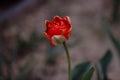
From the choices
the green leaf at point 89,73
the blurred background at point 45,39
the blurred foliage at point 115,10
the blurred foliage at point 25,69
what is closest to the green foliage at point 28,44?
the blurred background at point 45,39

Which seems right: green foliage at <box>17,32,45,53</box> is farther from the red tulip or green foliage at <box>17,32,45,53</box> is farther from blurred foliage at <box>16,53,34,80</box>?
the red tulip

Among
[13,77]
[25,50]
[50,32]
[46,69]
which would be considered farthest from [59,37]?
[25,50]

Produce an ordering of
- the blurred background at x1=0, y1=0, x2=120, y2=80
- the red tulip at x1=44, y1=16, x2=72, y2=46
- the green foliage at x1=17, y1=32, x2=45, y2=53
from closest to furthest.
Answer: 1. the red tulip at x1=44, y1=16, x2=72, y2=46
2. the blurred background at x1=0, y1=0, x2=120, y2=80
3. the green foliage at x1=17, y1=32, x2=45, y2=53

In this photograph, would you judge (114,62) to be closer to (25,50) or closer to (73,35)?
(73,35)

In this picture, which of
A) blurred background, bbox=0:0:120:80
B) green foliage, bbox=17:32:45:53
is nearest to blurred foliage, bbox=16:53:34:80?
blurred background, bbox=0:0:120:80

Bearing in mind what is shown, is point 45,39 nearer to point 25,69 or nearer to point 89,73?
point 25,69

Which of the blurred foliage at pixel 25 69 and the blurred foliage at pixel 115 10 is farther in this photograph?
the blurred foliage at pixel 115 10

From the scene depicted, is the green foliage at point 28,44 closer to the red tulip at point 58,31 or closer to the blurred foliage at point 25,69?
the blurred foliage at point 25,69

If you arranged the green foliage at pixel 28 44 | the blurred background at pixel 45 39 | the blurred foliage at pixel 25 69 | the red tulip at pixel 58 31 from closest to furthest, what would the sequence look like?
the red tulip at pixel 58 31
the blurred foliage at pixel 25 69
the blurred background at pixel 45 39
the green foliage at pixel 28 44

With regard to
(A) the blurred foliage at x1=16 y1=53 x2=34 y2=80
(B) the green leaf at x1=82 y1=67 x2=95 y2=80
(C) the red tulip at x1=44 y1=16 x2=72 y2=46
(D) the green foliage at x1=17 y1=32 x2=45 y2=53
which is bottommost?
(B) the green leaf at x1=82 y1=67 x2=95 y2=80
